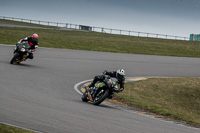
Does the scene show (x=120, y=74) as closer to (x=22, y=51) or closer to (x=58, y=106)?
(x=58, y=106)

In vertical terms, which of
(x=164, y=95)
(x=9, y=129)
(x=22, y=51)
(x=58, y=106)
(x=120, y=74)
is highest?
(x=22, y=51)

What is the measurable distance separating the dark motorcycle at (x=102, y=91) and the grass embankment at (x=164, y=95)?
2176 millimetres

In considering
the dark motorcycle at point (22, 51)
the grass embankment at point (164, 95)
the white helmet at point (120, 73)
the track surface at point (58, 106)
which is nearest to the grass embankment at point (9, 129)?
the track surface at point (58, 106)

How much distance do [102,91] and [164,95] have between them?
665 cm

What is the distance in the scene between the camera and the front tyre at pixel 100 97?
11797 mm

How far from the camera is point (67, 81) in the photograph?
17297 mm

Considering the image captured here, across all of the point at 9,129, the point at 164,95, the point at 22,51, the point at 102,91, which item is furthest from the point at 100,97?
the point at 22,51

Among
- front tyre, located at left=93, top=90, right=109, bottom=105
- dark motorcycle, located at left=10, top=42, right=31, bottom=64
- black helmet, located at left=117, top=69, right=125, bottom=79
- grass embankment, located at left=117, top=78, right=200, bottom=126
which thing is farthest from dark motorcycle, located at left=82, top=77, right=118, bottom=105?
dark motorcycle, located at left=10, top=42, right=31, bottom=64

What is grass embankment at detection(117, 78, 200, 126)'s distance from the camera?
14766mm

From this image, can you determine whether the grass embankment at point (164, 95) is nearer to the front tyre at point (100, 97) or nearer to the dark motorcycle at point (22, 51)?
Answer: the front tyre at point (100, 97)

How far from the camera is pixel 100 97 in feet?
39.1

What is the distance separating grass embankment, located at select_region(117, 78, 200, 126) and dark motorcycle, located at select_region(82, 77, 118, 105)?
218 centimetres

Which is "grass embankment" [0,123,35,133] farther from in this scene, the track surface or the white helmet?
the white helmet

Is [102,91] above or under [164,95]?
above
